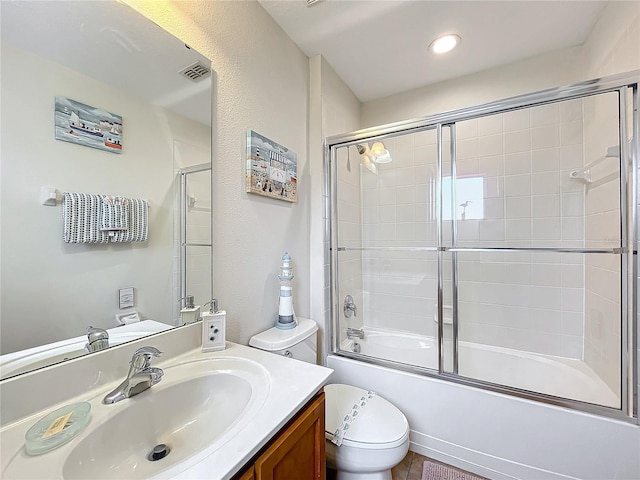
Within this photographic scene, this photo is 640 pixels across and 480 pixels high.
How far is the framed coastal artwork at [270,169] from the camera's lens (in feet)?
4.33

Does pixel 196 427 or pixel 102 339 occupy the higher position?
pixel 102 339

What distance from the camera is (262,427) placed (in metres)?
0.61

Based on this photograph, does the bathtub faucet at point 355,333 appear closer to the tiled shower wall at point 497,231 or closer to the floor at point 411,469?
the tiled shower wall at point 497,231

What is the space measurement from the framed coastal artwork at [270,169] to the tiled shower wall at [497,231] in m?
0.72

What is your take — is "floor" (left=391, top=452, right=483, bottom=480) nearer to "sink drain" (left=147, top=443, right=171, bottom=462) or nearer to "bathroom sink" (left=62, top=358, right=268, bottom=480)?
"bathroom sink" (left=62, top=358, right=268, bottom=480)

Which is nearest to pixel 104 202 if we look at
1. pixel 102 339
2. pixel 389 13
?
pixel 102 339

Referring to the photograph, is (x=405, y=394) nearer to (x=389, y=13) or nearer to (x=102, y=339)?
(x=102, y=339)

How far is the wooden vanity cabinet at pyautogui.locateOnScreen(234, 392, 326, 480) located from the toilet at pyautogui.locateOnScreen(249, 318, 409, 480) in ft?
0.81

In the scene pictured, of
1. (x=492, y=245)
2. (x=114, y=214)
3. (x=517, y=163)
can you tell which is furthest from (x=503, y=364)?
(x=114, y=214)

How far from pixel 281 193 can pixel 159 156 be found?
26.9 inches

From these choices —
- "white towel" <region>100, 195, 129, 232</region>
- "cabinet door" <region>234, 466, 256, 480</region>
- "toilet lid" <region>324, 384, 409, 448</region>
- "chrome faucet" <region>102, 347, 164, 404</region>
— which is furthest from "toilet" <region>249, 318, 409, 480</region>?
"white towel" <region>100, 195, 129, 232</region>

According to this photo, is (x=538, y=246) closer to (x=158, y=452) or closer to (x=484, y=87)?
(x=484, y=87)

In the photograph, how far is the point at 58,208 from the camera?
71 centimetres

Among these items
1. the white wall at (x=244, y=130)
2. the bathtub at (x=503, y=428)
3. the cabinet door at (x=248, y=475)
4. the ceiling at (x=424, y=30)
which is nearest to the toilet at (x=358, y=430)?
the white wall at (x=244, y=130)
